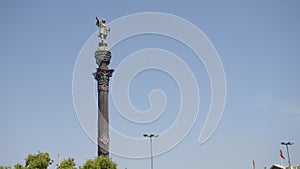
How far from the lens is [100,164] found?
138 feet

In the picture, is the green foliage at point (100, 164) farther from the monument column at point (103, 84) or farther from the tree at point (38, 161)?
the monument column at point (103, 84)

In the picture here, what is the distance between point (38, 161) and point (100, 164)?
6.77 m

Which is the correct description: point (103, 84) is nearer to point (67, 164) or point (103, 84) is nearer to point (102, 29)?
point (102, 29)

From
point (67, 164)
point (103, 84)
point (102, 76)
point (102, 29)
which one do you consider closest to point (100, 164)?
point (67, 164)

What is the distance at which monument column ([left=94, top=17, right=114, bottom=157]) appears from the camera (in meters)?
54.9

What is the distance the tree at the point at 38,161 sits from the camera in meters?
39.4

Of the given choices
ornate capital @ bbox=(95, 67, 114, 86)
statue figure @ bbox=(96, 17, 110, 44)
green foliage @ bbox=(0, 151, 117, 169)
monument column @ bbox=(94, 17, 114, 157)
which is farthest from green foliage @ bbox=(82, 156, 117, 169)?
statue figure @ bbox=(96, 17, 110, 44)

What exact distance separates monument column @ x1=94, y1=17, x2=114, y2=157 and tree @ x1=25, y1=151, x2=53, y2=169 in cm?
1475

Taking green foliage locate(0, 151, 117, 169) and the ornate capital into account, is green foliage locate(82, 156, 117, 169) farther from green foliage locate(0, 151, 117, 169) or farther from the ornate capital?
the ornate capital

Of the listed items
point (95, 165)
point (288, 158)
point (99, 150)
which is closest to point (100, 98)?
point (99, 150)

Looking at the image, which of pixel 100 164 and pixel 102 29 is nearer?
pixel 100 164

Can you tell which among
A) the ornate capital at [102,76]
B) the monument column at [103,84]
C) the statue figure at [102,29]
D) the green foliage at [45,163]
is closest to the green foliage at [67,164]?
the green foliage at [45,163]

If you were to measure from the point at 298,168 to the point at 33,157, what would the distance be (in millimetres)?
39730

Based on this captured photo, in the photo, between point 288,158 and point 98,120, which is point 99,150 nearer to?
point 98,120
